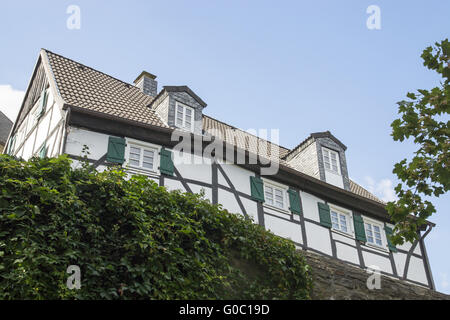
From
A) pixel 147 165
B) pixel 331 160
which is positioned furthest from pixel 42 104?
pixel 331 160

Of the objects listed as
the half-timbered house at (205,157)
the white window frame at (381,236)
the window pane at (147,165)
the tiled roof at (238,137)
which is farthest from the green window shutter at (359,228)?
the window pane at (147,165)

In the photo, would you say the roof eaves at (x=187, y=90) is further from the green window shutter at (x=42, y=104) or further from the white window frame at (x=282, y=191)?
the green window shutter at (x=42, y=104)

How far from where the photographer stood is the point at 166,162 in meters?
12.9

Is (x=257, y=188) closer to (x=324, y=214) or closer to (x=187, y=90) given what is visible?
(x=324, y=214)

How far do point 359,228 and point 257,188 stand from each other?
12.0 ft

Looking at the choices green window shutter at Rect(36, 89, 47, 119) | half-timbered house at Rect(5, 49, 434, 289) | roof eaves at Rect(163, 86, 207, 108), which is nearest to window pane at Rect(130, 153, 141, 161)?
half-timbered house at Rect(5, 49, 434, 289)

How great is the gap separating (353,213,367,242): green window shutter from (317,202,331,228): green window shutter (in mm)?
1049

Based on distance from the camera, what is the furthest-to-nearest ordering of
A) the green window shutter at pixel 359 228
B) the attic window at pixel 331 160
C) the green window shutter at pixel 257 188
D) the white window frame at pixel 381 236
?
the attic window at pixel 331 160 < the white window frame at pixel 381 236 < the green window shutter at pixel 359 228 < the green window shutter at pixel 257 188

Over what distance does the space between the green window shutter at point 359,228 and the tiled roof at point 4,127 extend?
15.5 m

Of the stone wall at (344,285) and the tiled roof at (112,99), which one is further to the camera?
the tiled roof at (112,99)

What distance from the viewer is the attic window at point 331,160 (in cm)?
1718

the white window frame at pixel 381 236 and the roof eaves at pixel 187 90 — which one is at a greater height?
the roof eaves at pixel 187 90

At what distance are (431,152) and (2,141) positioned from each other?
763 inches
